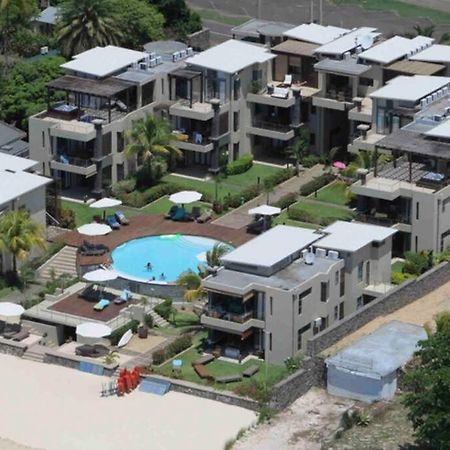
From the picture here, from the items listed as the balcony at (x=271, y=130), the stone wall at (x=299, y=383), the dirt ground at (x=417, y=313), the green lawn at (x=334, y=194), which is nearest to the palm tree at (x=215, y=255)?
the dirt ground at (x=417, y=313)

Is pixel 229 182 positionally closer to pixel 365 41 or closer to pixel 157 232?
pixel 157 232

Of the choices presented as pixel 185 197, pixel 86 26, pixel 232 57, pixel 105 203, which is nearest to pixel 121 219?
pixel 105 203

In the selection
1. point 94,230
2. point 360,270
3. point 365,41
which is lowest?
point 94,230

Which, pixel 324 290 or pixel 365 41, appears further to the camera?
pixel 365 41

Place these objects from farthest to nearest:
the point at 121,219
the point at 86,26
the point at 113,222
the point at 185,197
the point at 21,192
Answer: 1. the point at 86,26
2. the point at 185,197
3. the point at 121,219
4. the point at 113,222
5. the point at 21,192

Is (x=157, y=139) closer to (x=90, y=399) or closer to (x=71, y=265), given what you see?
(x=71, y=265)

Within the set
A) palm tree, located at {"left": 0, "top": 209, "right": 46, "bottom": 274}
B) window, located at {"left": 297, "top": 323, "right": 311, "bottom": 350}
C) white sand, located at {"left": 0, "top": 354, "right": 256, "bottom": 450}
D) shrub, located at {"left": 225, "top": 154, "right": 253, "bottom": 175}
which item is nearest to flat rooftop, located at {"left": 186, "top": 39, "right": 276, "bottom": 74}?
shrub, located at {"left": 225, "top": 154, "right": 253, "bottom": 175}
